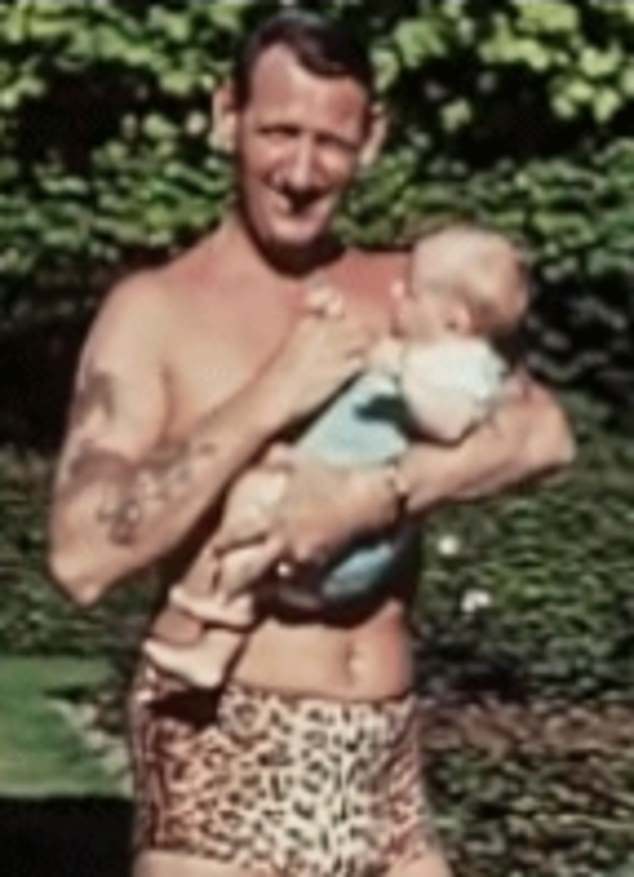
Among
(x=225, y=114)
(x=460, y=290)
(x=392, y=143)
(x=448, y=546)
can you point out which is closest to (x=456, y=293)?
(x=460, y=290)

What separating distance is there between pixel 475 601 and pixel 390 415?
7.57 m

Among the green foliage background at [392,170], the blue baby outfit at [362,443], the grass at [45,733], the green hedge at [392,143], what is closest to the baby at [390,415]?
the blue baby outfit at [362,443]

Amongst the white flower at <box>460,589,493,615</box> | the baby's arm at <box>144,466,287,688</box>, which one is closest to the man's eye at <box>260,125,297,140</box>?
the baby's arm at <box>144,466,287,688</box>

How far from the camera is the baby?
Result: 4.98 meters

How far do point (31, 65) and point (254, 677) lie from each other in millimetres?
10899

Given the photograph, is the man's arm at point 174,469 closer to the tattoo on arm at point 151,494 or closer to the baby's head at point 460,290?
the tattoo on arm at point 151,494

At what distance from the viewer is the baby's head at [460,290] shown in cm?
509

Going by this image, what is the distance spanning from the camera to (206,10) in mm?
15492

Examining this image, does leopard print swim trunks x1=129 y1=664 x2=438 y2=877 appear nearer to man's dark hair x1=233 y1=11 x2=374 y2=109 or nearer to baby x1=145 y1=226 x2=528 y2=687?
baby x1=145 y1=226 x2=528 y2=687

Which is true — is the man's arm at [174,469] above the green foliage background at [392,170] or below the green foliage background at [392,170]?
above

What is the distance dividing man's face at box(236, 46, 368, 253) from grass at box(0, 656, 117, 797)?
16.1 feet

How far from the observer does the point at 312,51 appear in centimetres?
513

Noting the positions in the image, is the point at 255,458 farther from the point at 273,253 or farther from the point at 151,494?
the point at 273,253

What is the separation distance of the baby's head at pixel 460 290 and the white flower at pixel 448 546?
8.20 metres
